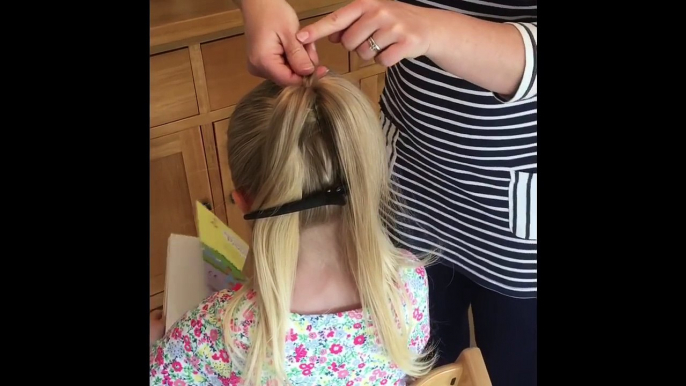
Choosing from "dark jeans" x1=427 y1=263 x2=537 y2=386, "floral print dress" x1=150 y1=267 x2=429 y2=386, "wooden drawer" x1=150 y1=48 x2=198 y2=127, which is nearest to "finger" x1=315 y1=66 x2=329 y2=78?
"floral print dress" x1=150 y1=267 x2=429 y2=386

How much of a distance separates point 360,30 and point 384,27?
0.02 meters

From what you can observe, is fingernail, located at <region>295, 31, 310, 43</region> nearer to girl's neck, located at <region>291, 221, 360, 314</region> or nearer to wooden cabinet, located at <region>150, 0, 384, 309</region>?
girl's neck, located at <region>291, 221, 360, 314</region>

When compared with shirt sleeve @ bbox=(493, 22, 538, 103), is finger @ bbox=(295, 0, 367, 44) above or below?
above

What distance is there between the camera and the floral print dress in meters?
0.74

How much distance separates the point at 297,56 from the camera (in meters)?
0.64

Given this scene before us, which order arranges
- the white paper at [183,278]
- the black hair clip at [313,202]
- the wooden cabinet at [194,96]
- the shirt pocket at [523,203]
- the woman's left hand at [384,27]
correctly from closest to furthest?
the woman's left hand at [384,27]
the black hair clip at [313,202]
the shirt pocket at [523,203]
the white paper at [183,278]
the wooden cabinet at [194,96]

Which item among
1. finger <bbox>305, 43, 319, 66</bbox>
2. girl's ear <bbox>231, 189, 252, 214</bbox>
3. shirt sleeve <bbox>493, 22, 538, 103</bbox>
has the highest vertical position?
finger <bbox>305, 43, 319, 66</bbox>

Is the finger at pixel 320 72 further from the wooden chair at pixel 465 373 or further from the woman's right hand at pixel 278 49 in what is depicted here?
the wooden chair at pixel 465 373

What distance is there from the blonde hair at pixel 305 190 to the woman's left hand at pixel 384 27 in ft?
0.28

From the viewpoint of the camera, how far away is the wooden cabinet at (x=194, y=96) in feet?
4.30

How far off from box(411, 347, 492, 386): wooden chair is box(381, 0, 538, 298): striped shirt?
0.63ft

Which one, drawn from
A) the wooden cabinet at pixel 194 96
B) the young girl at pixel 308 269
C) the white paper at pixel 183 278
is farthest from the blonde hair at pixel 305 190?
the wooden cabinet at pixel 194 96
